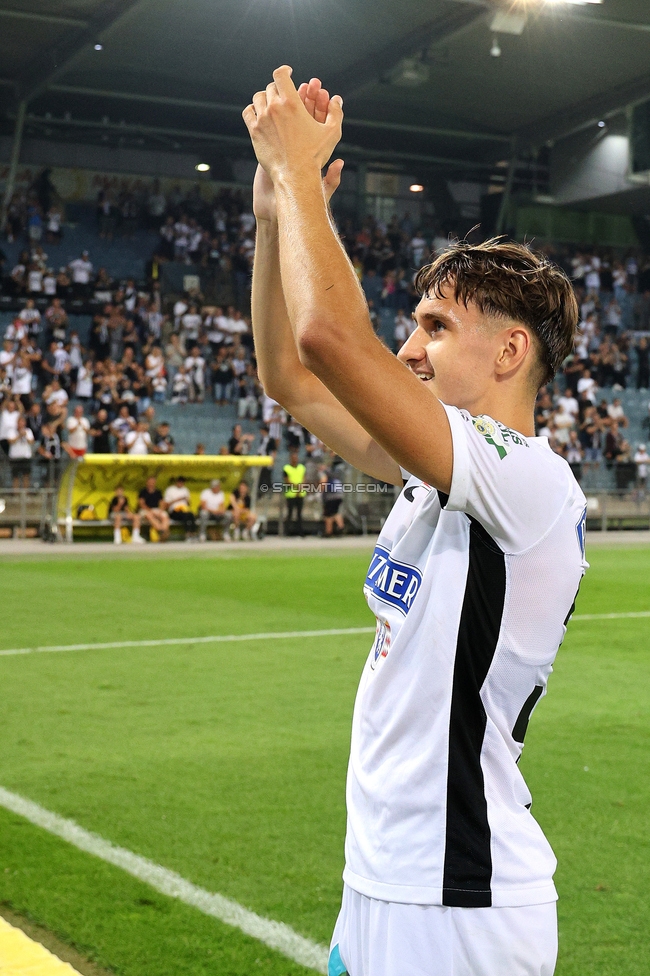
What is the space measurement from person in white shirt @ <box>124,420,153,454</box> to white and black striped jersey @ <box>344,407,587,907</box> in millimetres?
21220

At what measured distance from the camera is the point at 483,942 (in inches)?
73.9

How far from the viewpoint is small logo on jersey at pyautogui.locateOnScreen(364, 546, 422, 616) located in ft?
6.62

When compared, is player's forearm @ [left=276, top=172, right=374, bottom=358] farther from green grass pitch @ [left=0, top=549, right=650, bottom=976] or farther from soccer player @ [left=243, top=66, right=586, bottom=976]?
green grass pitch @ [left=0, top=549, right=650, bottom=976]

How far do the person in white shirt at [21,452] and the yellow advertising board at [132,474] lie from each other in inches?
34.1

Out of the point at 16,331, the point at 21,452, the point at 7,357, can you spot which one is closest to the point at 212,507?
the point at 21,452

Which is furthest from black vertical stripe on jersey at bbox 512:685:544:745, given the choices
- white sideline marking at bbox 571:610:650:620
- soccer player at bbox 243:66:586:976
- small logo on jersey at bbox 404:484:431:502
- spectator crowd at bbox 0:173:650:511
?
spectator crowd at bbox 0:173:650:511

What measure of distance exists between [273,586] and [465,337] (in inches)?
523

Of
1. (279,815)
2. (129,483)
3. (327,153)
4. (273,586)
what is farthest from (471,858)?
(129,483)

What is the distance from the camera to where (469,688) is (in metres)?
1.97

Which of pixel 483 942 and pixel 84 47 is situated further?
pixel 84 47

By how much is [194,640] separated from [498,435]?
9021 mm

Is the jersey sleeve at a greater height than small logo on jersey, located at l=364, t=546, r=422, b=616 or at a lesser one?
greater

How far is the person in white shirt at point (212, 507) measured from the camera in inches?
890

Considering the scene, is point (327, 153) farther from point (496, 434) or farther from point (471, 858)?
point (471, 858)
